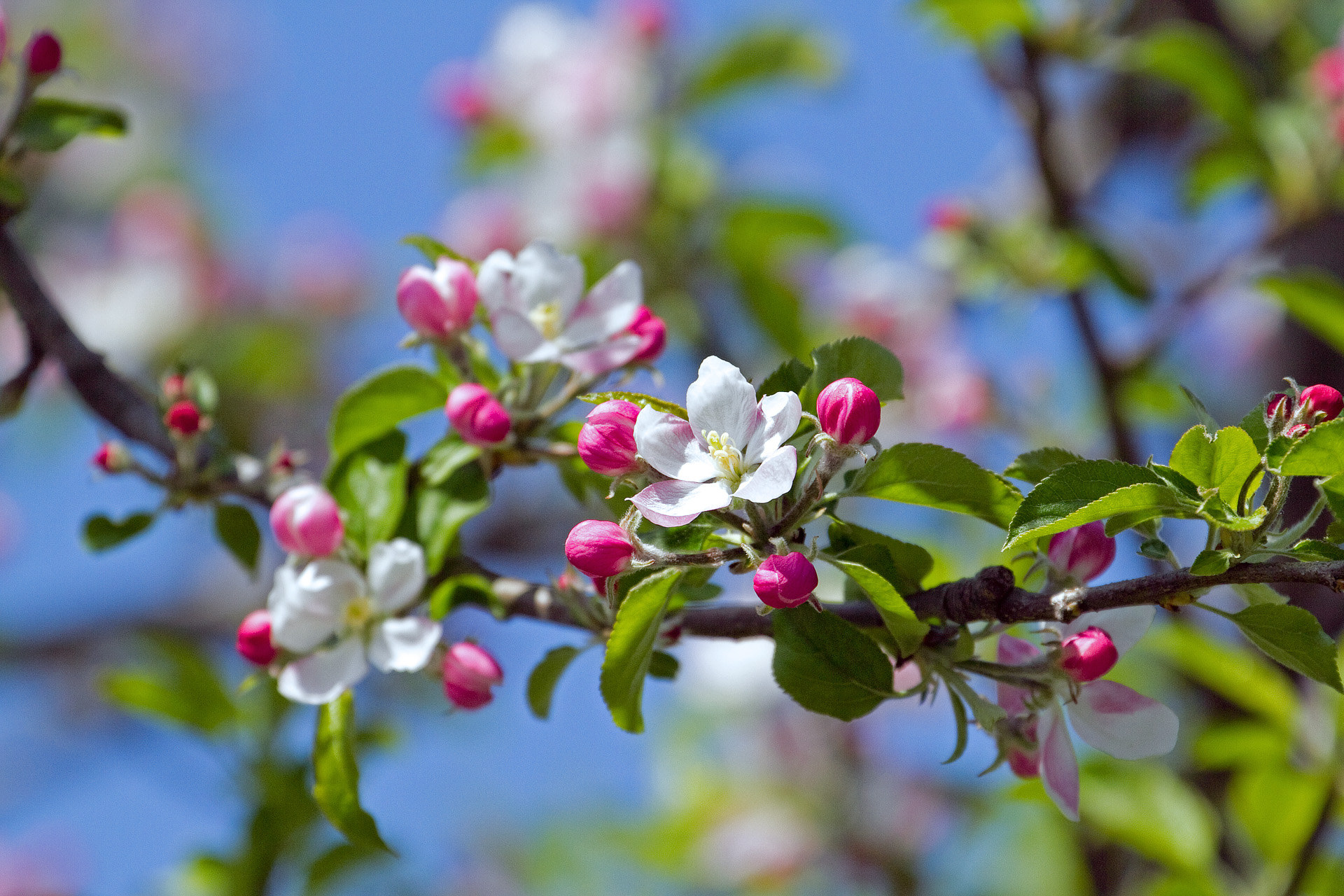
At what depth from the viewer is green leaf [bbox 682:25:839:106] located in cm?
231

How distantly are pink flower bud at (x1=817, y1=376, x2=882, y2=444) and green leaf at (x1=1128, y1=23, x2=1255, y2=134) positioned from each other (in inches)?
53.2

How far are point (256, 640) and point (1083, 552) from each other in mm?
595

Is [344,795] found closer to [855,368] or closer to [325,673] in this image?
[325,673]

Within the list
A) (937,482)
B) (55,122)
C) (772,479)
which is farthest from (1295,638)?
(55,122)

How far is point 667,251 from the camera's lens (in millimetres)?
2297

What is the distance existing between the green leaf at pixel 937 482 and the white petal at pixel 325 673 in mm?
402

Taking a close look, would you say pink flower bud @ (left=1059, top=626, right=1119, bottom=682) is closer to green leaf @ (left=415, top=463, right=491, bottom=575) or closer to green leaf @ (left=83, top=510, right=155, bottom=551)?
green leaf @ (left=415, top=463, right=491, bottom=575)

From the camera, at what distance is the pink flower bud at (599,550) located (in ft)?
2.31

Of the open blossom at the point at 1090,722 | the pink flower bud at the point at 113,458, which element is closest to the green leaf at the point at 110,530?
the pink flower bud at the point at 113,458

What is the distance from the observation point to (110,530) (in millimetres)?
1039

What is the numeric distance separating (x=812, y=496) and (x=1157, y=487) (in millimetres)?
200

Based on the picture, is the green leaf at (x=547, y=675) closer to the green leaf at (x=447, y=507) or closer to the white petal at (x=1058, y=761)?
the green leaf at (x=447, y=507)

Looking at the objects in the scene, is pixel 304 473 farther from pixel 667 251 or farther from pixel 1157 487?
pixel 667 251

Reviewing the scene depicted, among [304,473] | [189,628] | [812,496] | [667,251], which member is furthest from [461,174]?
[812,496]
